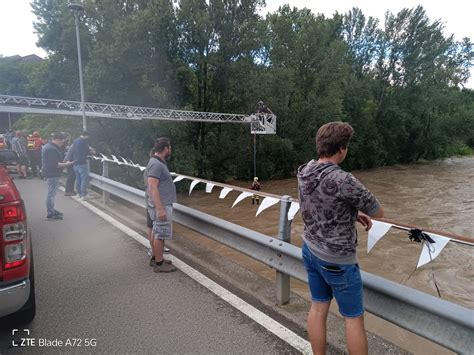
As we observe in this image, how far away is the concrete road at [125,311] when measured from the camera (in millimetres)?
2957

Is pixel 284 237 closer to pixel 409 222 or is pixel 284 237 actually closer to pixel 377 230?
pixel 377 230

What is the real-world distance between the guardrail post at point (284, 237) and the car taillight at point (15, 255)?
89.6 inches

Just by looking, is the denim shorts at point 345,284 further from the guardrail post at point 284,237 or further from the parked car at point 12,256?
the parked car at point 12,256

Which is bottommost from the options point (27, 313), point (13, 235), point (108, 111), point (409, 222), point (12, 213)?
point (409, 222)

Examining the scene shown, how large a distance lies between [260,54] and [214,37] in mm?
4006

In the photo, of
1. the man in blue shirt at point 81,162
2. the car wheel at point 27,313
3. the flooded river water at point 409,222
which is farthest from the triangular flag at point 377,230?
the man in blue shirt at point 81,162

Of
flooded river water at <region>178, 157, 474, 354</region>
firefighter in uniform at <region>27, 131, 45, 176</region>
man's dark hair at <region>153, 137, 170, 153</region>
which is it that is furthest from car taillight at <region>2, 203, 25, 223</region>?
firefighter in uniform at <region>27, 131, 45, 176</region>

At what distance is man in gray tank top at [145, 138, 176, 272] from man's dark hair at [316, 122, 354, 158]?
2.55 metres

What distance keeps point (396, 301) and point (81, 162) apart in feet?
27.9

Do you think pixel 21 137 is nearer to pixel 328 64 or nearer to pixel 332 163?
pixel 332 163

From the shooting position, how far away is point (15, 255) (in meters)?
2.80

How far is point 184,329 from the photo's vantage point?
319 cm

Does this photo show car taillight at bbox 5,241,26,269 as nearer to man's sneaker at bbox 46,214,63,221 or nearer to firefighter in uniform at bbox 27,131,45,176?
man's sneaker at bbox 46,214,63,221

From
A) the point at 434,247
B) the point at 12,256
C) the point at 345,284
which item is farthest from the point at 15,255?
the point at 434,247
